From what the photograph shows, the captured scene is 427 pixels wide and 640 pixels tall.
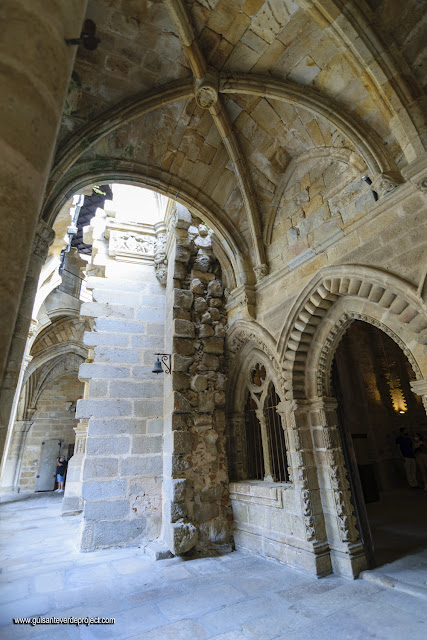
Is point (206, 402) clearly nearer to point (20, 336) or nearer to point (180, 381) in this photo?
point (180, 381)

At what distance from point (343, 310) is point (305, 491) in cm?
204

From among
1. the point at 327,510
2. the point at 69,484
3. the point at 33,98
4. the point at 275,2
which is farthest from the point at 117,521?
the point at 275,2

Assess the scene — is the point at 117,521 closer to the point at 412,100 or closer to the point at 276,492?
the point at 276,492

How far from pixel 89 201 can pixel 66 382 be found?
24.6 feet

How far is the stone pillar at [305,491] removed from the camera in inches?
136

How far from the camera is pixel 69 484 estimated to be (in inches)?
302

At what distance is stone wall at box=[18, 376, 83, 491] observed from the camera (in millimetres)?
12758

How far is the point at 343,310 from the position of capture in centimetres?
378

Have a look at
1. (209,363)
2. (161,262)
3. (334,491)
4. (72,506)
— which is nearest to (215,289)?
(161,262)

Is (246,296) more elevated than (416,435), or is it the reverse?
(246,296)

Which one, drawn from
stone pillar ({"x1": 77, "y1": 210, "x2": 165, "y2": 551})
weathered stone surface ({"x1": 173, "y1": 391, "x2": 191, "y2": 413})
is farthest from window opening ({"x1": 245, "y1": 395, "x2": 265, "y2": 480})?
stone pillar ({"x1": 77, "y1": 210, "x2": 165, "y2": 551})

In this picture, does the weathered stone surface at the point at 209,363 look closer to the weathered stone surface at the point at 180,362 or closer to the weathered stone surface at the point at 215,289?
the weathered stone surface at the point at 180,362

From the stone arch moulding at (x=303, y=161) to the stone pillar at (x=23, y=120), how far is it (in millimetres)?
3026

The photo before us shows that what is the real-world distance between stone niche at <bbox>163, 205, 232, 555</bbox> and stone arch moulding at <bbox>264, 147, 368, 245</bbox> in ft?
4.14
